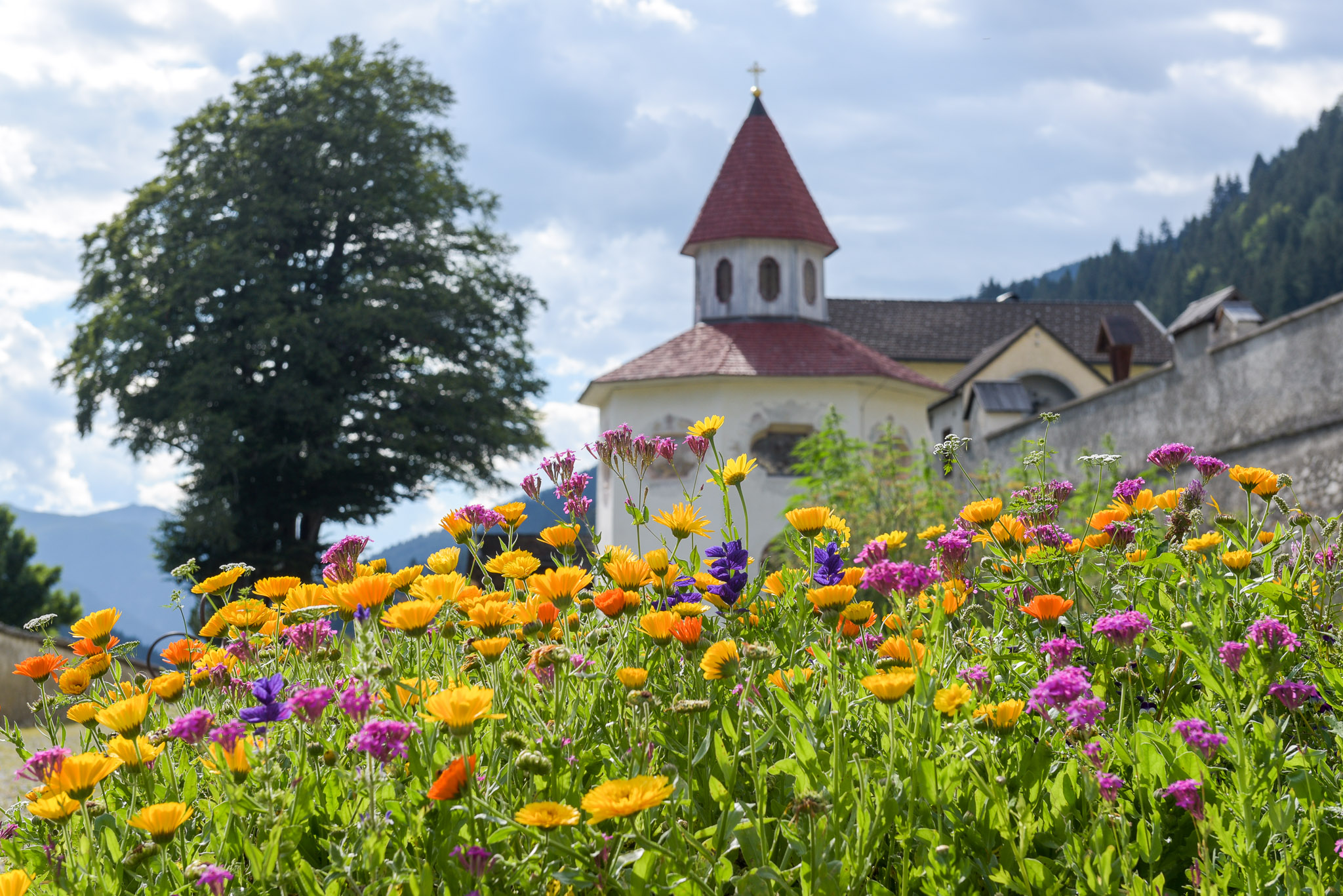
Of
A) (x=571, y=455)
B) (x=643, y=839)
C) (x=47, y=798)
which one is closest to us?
(x=643, y=839)

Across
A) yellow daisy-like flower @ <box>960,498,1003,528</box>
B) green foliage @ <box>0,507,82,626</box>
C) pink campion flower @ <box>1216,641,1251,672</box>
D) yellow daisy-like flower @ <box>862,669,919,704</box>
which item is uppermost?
yellow daisy-like flower @ <box>960,498,1003,528</box>

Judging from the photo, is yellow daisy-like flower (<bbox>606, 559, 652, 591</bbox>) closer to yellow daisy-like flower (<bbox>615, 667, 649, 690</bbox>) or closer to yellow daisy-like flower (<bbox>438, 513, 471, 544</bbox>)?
yellow daisy-like flower (<bbox>615, 667, 649, 690</bbox>)

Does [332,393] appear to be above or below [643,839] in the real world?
above

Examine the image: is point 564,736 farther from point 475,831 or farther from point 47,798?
point 47,798

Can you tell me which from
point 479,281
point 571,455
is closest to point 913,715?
point 571,455

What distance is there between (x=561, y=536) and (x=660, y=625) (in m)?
0.64

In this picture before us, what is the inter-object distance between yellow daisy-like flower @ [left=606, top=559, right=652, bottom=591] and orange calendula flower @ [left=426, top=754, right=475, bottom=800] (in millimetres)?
803

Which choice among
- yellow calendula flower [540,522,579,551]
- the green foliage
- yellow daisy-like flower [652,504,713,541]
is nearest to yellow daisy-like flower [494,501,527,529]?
yellow calendula flower [540,522,579,551]

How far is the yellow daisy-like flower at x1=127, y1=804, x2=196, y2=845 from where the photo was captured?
1.89 meters

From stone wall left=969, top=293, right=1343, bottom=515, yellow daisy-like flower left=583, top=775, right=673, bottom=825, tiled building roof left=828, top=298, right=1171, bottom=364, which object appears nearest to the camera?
yellow daisy-like flower left=583, top=775, right=673, bottom=825

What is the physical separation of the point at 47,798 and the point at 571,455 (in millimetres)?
1620

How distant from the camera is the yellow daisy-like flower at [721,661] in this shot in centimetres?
217

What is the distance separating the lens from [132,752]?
2154 millimetres

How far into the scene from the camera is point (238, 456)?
875 inches
